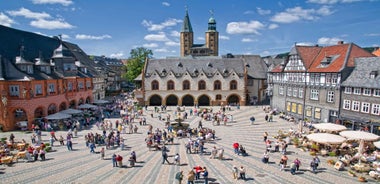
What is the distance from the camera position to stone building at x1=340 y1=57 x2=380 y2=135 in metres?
26.2

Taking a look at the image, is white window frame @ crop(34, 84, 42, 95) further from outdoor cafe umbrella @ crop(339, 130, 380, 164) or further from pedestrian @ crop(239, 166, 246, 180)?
outdoor cafe umbrella @ crop(339, 130, 380, 164)

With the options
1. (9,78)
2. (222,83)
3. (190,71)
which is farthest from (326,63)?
(9,78)

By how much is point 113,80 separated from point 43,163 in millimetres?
68286

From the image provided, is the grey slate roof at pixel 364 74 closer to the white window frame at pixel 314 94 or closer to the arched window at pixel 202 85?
the white window frame at pixel 314 94

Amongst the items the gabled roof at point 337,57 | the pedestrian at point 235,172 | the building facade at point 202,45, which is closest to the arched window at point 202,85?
the gabled roof at point 337,57

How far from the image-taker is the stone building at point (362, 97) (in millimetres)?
26250

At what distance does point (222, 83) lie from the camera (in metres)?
51.0

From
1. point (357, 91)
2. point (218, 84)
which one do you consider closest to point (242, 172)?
point (357, 91)

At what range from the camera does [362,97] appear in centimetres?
2762

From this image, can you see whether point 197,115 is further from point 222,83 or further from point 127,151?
point 127,151

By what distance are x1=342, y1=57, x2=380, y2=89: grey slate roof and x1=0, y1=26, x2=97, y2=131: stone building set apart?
40.6 metres

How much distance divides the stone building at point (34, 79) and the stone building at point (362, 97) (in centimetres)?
4054

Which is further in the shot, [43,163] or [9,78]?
[9,78]

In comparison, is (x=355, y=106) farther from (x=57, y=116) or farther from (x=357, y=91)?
(x=57, y=116)
